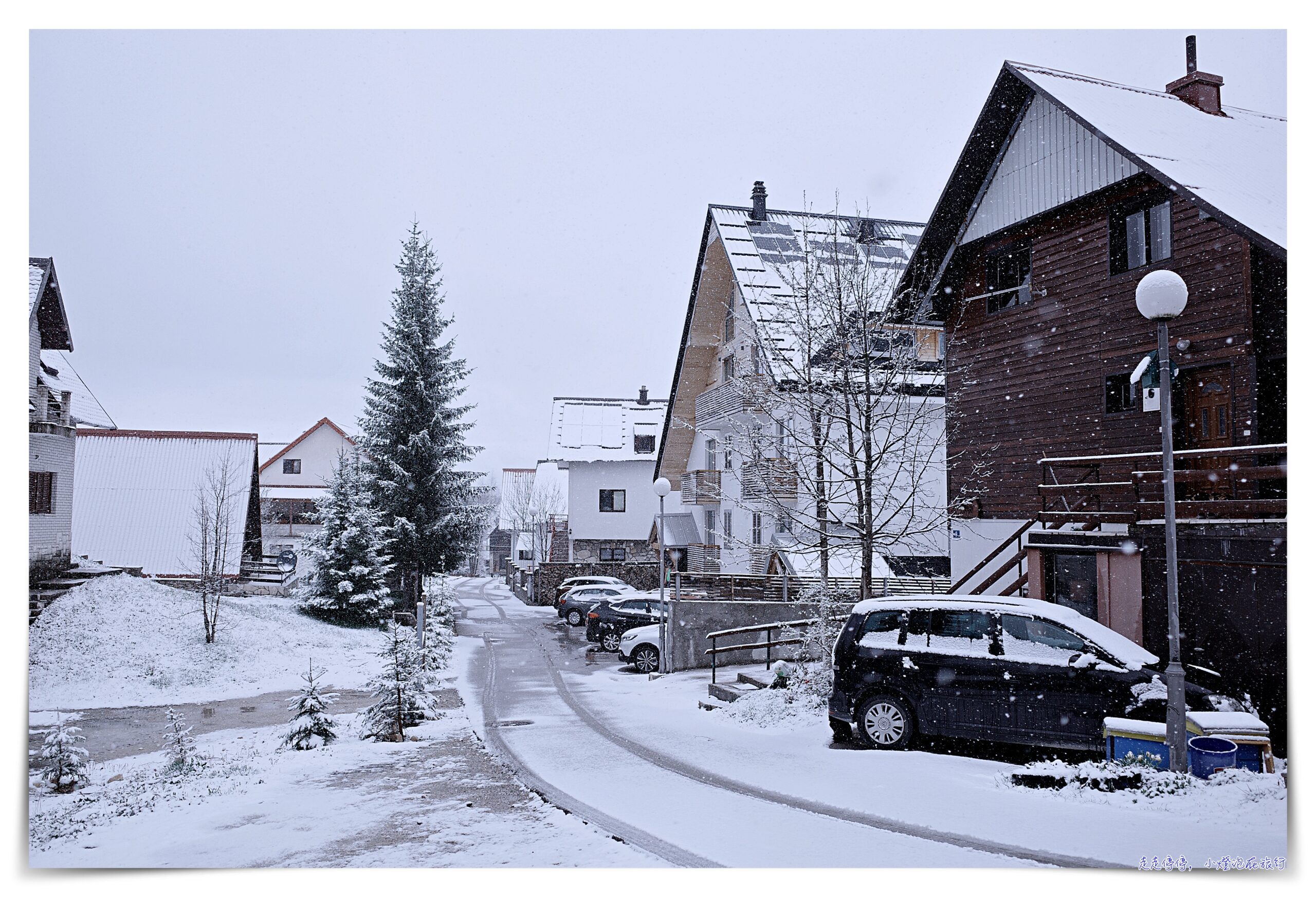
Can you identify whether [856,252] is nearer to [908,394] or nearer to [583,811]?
[908,394]

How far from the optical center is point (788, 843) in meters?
7.31

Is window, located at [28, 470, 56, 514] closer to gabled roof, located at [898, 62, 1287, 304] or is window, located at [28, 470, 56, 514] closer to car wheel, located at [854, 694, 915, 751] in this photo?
car wheel, located at [854, 694, 915, 751]

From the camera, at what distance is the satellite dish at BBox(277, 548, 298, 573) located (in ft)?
101

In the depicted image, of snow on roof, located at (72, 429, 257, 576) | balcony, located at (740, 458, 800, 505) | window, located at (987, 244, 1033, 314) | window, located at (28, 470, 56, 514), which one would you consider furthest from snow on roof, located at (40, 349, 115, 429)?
window, located at (987, 244, 1033, 314)

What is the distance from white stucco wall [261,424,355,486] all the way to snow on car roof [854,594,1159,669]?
119 ft

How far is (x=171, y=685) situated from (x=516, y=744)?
8.52 metres

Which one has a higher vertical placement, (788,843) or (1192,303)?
(1192,303)

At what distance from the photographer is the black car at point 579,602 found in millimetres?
30391

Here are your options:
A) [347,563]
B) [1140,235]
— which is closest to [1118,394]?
[1140,235]

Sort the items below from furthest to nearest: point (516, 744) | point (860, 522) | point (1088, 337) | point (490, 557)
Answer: point (490, 557), point (1088, 337), point (860, 522), point (516, 744)

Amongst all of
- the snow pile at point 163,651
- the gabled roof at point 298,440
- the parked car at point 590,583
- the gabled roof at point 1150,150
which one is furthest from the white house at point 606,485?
the gabled roof at point 1150,150

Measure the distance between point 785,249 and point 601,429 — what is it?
27.6 metres

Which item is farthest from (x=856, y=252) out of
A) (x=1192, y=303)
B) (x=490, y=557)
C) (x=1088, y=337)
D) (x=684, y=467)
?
(x=490, y=557)

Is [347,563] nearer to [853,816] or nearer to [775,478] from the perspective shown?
[775,478]
